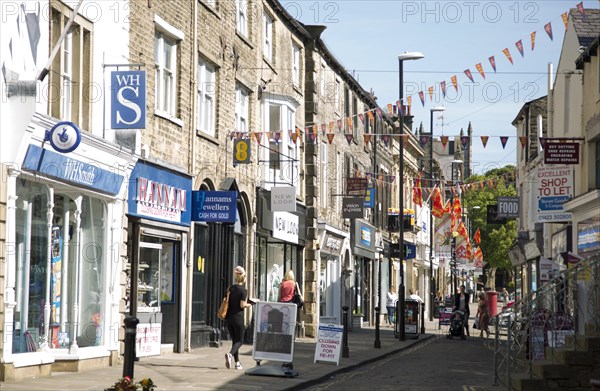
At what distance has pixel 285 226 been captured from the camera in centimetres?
3328

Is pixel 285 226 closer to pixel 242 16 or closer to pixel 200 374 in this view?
pixel 242 16

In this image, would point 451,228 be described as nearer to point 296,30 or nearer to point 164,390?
point 296,30

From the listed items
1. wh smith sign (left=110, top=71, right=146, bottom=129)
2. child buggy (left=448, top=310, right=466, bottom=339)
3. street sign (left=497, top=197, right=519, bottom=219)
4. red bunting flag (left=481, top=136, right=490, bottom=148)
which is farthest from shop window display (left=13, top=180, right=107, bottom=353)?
street sign (left=497, top=197, right=519, bottom=219)

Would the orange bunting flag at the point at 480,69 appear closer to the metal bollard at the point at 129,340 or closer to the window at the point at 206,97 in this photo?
the window at the point at 206,97

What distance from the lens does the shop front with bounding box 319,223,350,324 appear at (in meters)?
39.3

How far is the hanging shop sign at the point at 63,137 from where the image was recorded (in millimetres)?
16391

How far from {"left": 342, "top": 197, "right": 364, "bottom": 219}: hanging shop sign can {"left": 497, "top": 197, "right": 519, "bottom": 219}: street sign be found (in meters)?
13.3

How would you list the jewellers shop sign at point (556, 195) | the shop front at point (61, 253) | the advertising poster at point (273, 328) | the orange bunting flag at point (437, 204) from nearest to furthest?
1. the shop front at point (61, 253)
2. the advertising poster at point (273, 328)
3. the jewellers shop sign at point (556, 195)
4. the orange bunting flag at point (437, 204)

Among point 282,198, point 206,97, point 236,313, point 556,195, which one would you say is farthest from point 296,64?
point 236,313

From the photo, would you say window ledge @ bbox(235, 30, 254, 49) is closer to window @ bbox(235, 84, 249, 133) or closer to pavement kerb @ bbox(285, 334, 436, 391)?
window @ bbox(235, 84, 249, 133)

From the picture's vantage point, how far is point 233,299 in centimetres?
1980

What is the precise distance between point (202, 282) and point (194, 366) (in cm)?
562

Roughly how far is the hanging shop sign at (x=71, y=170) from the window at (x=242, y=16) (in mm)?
9908

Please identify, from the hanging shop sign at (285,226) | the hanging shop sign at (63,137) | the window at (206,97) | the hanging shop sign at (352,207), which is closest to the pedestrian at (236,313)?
the hanging shop sign at (63,137)
